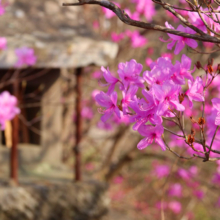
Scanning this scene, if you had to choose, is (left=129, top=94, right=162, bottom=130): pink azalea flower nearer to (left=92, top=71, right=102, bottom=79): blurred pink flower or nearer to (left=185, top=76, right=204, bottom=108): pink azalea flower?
(left=185, top=76, right=204, bottom=108): pink azalea flower

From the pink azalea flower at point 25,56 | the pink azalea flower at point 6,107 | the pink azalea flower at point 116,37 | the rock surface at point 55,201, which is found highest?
the pink azalea flower at point 25,56

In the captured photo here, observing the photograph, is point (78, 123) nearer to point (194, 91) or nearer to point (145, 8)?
point (145, 8)

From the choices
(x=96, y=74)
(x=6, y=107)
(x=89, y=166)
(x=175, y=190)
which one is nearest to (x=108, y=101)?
(x=6, y=107)

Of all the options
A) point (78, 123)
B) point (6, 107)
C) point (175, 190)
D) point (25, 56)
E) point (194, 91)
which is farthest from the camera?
point (175, 190)

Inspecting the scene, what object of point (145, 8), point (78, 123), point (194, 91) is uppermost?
point (194, 91)

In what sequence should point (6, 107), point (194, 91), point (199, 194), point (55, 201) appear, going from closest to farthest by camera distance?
point (194, 91), point (6, 107), point (55, 201), point (199, 194)

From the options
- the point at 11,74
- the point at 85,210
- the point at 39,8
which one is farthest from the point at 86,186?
the point at 39,8

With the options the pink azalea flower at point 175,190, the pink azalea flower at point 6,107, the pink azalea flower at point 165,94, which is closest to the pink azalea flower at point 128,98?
the pink azalea flower at point 165,94

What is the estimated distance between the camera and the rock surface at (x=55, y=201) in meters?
3.43

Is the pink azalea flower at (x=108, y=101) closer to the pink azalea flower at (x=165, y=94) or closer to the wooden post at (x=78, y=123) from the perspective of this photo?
the pink azalea flower at (x=165, y=94)

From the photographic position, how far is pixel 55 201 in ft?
12.0

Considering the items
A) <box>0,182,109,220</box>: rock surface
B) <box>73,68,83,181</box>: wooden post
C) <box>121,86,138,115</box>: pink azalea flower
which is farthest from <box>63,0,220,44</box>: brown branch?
<box>73,68,83,181</box>: wooden post

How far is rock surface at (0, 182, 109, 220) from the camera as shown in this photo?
Answer: 3434mm

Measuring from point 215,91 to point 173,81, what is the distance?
143 inches
